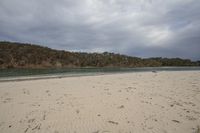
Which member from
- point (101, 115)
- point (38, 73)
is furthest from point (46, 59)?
point (101, 115)

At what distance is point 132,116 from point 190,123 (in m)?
1.79

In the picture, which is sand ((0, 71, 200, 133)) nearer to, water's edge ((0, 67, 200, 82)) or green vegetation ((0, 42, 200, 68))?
water's edge ((0, 67, 200, 82))

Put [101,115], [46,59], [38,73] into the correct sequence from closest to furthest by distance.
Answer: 1. [101,115]
2. [38,73]
3. [46,59]

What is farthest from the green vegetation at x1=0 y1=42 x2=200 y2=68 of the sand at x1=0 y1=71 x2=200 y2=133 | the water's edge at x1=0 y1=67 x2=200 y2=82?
the sand at x1=0 y1=71 x2=200 y2=133

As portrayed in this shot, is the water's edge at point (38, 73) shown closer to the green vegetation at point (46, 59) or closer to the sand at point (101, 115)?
the green vegetation at point (46, 59)

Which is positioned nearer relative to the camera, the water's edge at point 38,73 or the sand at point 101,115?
the sand at point 101,115

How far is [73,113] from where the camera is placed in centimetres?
661

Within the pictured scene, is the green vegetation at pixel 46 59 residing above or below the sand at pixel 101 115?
above

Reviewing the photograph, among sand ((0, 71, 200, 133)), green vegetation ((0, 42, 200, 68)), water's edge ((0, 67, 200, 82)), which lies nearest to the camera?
sand ((0, 71, 200, 133))

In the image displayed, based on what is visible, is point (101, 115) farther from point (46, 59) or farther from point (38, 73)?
point (46, 59)

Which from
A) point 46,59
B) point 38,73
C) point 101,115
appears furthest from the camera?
point 46,59

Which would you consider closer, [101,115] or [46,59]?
[101,115]

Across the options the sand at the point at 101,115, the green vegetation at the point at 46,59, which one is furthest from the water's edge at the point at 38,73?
the sand at the point at 101,115

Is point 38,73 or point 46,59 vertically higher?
point 46,59
